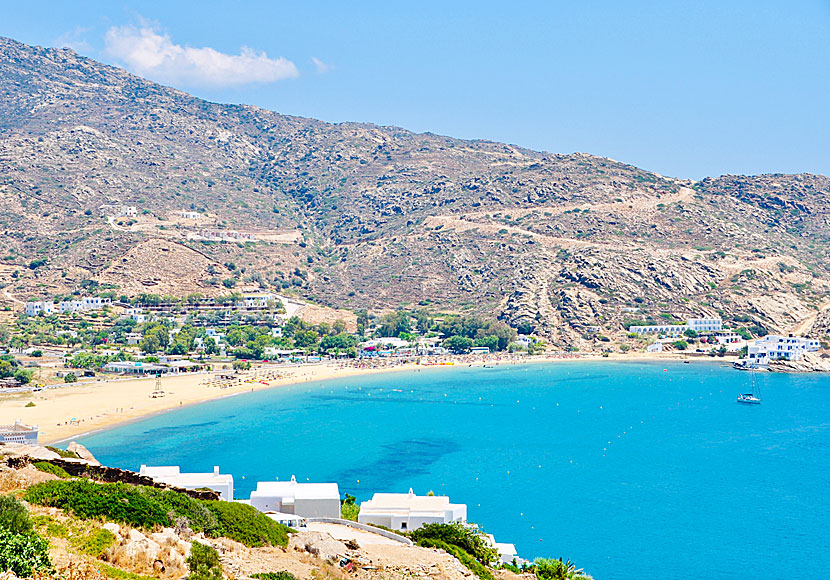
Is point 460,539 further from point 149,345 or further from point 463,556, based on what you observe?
point 149,345

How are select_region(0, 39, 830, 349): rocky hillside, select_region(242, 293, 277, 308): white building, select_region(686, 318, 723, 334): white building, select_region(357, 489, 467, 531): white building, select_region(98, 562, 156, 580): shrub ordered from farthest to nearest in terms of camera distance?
select_region(242, 293, 277, 308): white building → select_region(0, 39, 830, 349): rocky hillside → select_region(686, 318, 723, 334): white building → select_region(357, 489, 467, 531): white building → select_region(98, 562, 156, 580): shrub

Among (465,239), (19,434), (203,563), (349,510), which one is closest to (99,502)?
(203,563)

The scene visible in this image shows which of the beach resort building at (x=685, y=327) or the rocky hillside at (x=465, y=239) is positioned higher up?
the rocky hillside at (x=465, y=239)

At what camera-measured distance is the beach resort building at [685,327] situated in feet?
404

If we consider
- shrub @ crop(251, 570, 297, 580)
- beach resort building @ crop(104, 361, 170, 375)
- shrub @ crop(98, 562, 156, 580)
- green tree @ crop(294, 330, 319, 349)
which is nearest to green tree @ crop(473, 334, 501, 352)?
green tree @ crop(294, 330, 319, 349)

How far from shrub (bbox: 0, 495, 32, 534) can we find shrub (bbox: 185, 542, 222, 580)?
3.14m

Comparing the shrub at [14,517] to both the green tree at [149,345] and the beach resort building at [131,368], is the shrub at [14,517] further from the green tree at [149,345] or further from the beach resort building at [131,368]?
the green tree at [149,345]

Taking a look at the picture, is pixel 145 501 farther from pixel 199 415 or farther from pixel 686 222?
pixel 686 222

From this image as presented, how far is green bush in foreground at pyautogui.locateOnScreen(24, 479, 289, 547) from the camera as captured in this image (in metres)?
18.0

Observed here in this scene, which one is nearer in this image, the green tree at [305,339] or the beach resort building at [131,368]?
the beach resort building at [131,368]

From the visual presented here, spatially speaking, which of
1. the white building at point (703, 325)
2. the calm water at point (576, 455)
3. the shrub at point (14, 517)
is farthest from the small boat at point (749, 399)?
the shrub at point (14, 517)

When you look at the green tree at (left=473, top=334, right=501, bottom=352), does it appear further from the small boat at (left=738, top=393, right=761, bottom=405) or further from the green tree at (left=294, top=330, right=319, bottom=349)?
the small boat at (left=738, top=393, right=761, bottom=405)

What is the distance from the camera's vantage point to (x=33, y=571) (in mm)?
13359

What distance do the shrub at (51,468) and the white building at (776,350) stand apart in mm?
100098
